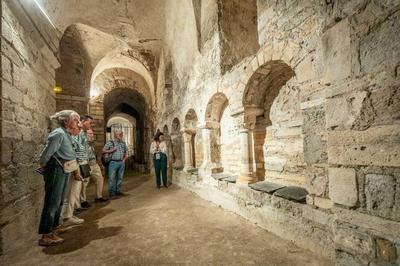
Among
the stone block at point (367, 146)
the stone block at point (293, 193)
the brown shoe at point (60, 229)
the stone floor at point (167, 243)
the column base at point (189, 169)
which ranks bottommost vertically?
the stone floor at point (167, 243)

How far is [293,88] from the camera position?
298 centimetres

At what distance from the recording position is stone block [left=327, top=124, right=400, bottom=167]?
1.18m

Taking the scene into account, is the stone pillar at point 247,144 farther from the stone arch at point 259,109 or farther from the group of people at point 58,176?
the group of people at point 58,176

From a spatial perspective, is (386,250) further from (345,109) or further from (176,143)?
(176,143)

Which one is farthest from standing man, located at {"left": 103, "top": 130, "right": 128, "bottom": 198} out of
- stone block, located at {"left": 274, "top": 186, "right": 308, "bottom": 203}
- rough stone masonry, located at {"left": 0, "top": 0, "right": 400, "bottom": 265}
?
stone block, located at {"left": 274, "top": 186, "right": 308, "bottom": 203}

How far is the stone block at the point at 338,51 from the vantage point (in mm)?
1394

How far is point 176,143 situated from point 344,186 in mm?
5900

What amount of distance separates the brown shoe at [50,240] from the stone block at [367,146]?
10.1ft

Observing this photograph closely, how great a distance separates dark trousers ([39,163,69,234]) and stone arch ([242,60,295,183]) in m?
2.68

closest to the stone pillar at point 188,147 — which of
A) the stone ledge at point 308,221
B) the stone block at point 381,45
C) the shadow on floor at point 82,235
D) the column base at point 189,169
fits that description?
the column base at point 189,169

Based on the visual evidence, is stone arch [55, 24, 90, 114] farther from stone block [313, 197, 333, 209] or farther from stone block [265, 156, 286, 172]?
stone block [313, 197, 333, 209]

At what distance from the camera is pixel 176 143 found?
23.1 feet

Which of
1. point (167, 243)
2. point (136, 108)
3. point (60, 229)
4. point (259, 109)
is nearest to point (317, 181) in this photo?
point (259, 109)

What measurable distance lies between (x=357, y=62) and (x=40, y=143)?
3.89 metres
